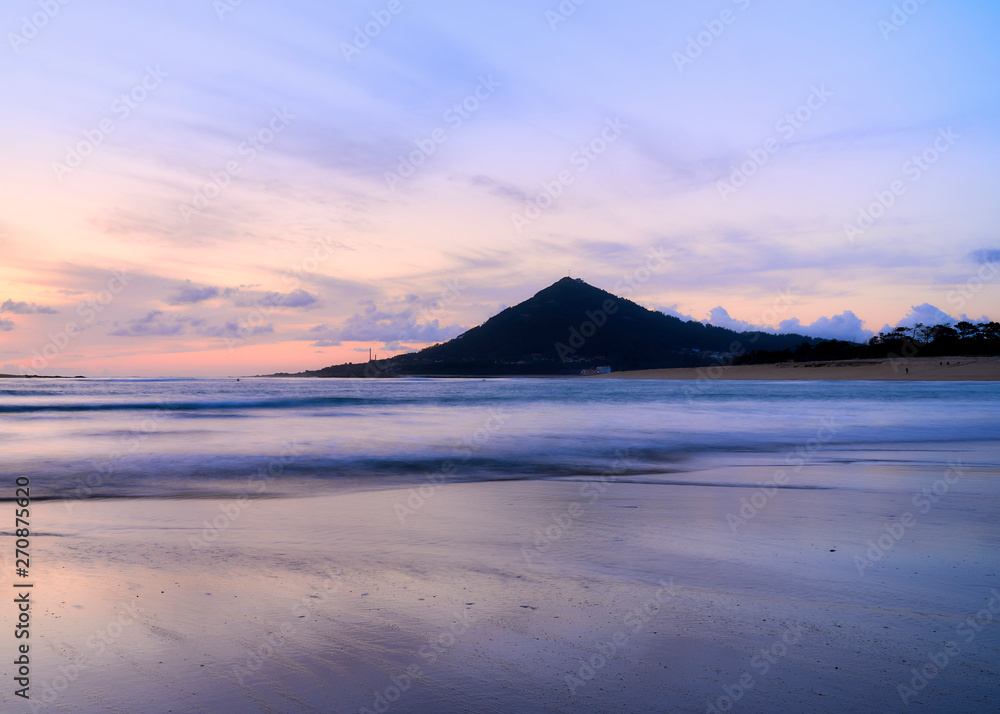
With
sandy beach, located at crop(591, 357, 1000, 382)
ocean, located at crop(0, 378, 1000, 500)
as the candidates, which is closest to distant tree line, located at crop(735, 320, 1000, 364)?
sandy beach, located at crop(591, 357, 1000, 382)

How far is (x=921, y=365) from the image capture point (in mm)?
75000

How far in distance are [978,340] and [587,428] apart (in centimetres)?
9946

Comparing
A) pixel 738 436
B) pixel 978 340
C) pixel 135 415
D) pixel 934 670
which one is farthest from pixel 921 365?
pixel 934 670

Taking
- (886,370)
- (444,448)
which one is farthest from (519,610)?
(886,370)

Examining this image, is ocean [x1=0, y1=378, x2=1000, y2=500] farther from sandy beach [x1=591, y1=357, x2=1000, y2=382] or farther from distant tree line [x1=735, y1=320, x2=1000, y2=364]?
distant tree line [x1=735, y1=320, x2=1000, y2=364]

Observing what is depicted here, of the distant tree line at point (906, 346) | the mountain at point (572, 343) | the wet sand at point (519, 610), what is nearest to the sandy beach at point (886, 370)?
the distant tree line at point (906, 346)

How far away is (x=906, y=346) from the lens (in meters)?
96.9

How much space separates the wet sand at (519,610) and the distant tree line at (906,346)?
99326 mm

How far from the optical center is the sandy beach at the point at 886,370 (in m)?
68.2

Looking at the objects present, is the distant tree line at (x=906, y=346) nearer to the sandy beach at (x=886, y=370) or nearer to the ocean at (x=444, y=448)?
the sandy beach at (x=886, y=370)

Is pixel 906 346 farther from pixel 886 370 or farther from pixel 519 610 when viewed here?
pixel 519 610

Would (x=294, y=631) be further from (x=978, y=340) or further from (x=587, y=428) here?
(x=978, y=340)

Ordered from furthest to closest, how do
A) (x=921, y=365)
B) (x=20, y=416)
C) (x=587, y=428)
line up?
1. (x=921, y=365)
2. (x=20, y=416)
3. (x=587, y=428)

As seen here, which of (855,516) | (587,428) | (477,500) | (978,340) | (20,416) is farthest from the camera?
(978,340)
